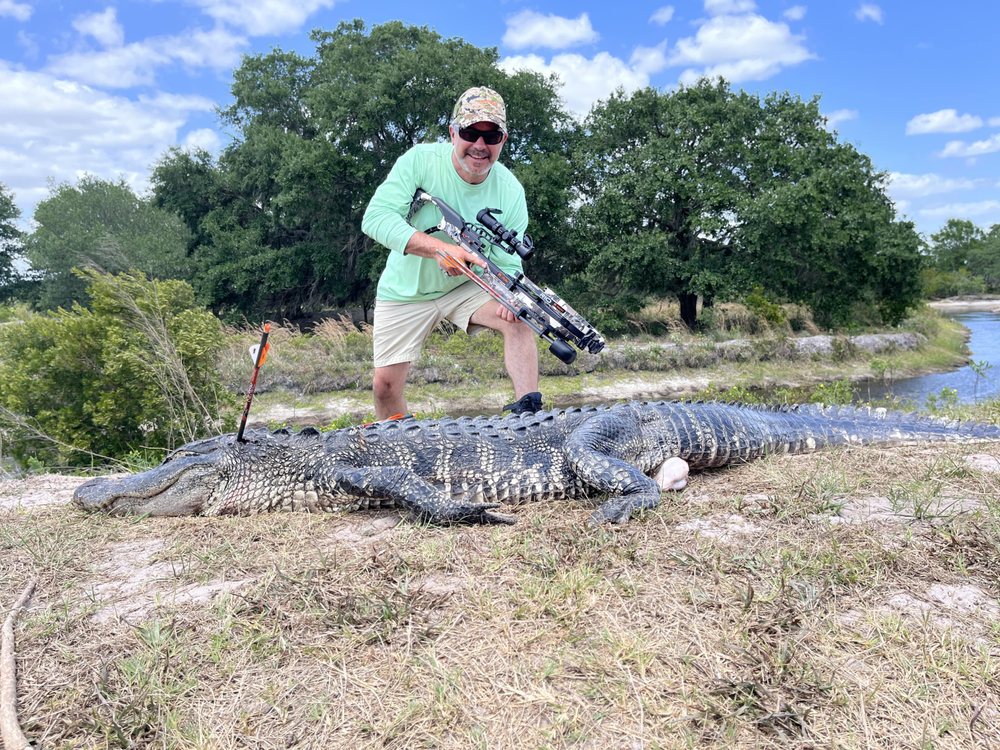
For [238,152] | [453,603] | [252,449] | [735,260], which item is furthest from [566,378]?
[238,152]

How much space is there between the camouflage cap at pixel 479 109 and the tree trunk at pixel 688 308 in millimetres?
16703

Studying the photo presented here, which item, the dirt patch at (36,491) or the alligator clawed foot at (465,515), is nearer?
the alligator clawed foot at (465,515)

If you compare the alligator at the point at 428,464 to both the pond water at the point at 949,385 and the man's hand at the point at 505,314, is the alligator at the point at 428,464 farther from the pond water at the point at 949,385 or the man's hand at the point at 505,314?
the pond water at the point at 949,385

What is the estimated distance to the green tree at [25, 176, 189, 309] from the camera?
860 inches

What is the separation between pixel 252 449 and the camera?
11.2 feet

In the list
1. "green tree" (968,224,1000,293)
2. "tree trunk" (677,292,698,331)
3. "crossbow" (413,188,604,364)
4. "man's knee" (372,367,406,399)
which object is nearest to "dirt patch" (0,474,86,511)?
"man's knee" (372,367,406,399)

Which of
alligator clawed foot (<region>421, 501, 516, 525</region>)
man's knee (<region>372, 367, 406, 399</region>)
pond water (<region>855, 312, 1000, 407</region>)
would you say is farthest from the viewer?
pond water (<region>855, 312, 1000, 407</region>)

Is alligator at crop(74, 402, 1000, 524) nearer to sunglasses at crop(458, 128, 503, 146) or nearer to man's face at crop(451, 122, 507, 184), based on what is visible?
man's face at crop(451, 122, 507, 184)

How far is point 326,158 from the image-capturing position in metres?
19.9

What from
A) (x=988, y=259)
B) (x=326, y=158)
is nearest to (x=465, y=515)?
(x=326, y=158)

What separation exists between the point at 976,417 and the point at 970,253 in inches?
2863

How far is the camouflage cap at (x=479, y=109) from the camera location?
382 cm

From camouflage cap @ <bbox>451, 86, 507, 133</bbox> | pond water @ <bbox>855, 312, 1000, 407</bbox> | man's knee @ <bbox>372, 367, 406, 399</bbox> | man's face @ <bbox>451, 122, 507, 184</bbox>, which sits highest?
camouflage cap @ <bbox>451, 86, 507, 133</bbox>

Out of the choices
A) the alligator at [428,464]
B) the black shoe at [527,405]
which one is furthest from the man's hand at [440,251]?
the alligator at [428,464]
